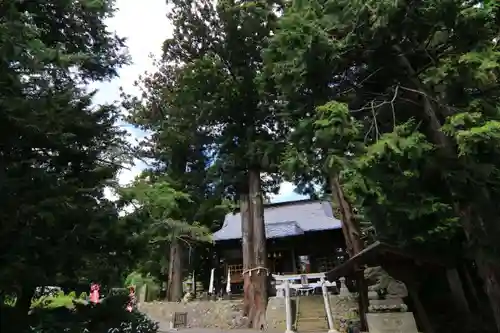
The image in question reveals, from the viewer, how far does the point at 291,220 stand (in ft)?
61.1

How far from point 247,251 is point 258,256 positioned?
0.52 meters

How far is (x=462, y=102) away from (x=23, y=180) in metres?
5.96

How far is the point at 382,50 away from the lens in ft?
21.4

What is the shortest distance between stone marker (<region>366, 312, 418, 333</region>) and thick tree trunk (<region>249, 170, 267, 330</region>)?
432 cm

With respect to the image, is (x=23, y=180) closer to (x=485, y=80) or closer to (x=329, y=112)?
(x=329, y=112)

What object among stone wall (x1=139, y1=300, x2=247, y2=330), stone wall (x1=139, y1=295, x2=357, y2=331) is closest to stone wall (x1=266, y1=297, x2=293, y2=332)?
stone wall (x1=139, y1=295, x2=357, y2=331)

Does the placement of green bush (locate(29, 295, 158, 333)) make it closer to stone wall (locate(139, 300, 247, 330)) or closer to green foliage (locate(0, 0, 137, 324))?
green foliage (locate(0, 0, 137, 324))

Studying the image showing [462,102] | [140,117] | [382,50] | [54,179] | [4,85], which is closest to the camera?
[4,85]

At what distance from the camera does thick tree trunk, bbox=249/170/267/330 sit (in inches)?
481

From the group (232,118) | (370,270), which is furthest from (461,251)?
(232,118)

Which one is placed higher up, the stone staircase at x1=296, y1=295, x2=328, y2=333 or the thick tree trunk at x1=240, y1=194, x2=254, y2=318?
the thick tree trunk at x1=240, y1=194, x2=254, y2=318

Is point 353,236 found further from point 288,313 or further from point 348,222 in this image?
point 288,313

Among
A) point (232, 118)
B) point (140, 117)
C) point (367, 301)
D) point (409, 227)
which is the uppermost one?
point (140, 117)

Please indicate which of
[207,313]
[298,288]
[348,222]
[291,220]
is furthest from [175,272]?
[348,222]
